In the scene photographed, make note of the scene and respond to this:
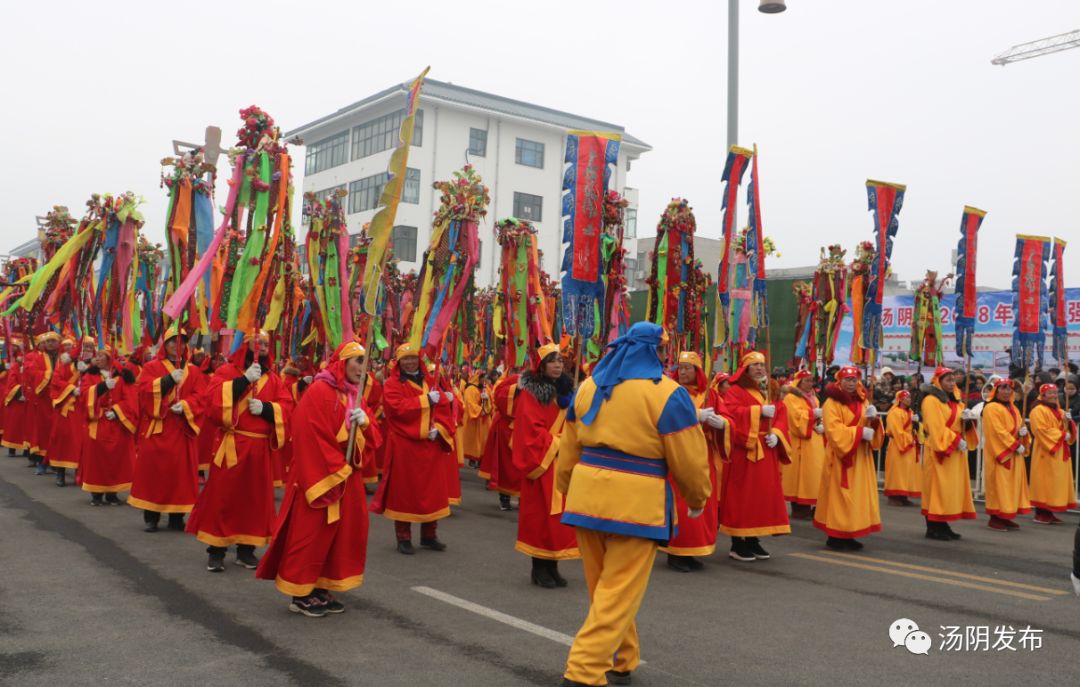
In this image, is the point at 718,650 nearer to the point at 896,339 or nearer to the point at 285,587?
the point at 285,587

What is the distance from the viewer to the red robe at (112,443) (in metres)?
10.5

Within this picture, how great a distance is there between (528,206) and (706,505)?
3437 centimetres

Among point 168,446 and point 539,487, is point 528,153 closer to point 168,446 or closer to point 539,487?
point 168,446

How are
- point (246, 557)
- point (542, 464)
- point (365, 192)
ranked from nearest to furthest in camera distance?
point (542, 464) < point (246, 557) < point (365, 192)

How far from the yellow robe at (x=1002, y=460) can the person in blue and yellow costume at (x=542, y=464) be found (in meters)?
6.06

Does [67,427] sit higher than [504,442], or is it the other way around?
[504,442]

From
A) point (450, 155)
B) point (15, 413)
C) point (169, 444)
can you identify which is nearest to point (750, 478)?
point (169, 444)

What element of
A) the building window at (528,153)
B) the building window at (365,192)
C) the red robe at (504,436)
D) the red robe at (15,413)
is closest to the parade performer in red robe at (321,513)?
the red robe at (504,436)

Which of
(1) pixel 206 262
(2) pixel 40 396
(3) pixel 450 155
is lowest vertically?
(2) pixel 40 396

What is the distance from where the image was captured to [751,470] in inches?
334

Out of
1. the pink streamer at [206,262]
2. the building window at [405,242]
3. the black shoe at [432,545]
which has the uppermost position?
the building window at [405,242]

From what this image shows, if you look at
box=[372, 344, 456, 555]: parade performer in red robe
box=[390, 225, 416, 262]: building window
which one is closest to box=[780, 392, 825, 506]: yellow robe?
box=[372, 344, 456, 555]: parade performer in red robe

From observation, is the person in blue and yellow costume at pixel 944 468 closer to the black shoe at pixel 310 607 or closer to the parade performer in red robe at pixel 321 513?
the parade performer in red robe at pixel 321 513

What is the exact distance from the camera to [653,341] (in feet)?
16.0
